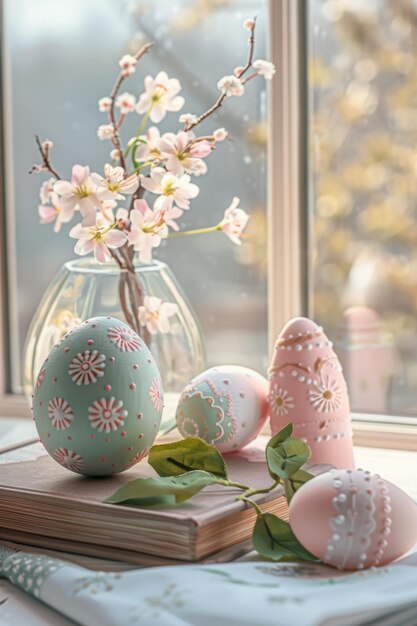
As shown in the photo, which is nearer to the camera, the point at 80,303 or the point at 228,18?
the point at 80,303

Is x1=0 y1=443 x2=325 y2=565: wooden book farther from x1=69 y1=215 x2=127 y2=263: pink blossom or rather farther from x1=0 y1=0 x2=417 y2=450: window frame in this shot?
x1=0 y1=0 x2=417 y2=450: window frame

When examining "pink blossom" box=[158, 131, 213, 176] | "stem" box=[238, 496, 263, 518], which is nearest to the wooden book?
"stem" box=[238, 496, 263, 518]

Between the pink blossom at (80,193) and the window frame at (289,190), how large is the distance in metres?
0.33

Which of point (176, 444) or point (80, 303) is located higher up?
point (80, 303)

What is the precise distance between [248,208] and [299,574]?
2.20 ft

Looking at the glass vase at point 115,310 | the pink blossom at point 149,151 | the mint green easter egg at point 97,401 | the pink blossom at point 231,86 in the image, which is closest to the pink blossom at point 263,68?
the pink blossom at point 231,86

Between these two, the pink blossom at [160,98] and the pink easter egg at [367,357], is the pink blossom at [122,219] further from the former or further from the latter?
the pink easter egg at [367,357]

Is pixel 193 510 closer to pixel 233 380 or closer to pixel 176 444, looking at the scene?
pixel 176 444

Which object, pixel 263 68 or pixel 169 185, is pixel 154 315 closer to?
pixel 169 185

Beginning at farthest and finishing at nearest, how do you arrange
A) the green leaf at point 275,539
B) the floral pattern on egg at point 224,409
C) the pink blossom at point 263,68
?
the pink blossom at point 263,68 < the floral pattern on egg at point 224,409 < the green leaf at point 275,539

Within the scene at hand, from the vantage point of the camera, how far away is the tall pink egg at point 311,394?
981mm

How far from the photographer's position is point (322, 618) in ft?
2.12

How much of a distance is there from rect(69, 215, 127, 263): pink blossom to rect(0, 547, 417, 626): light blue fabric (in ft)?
1.09

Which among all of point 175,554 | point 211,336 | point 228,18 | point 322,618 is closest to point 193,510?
point 175,554
